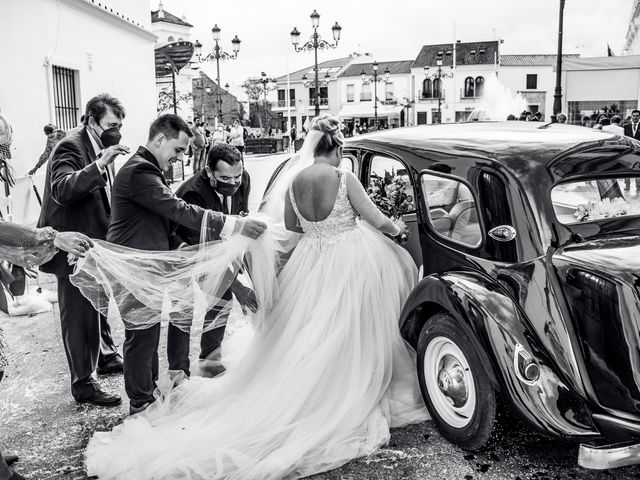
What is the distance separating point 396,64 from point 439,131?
242 feet

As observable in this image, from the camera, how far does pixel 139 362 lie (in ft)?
12.7

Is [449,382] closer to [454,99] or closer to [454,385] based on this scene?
[454,385]

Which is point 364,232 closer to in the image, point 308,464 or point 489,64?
point 308,464

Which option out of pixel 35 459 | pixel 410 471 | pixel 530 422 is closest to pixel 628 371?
pixel 530 422

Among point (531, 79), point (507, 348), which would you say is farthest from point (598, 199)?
point (531, 79)

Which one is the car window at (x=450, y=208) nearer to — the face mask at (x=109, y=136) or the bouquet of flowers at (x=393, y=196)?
the bouquet of flowers at (x=393, y=196)

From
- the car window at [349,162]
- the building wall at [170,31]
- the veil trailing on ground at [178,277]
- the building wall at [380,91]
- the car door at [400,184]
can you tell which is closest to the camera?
the veil trailing on ground at [178,277]

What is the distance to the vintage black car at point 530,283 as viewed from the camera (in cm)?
281

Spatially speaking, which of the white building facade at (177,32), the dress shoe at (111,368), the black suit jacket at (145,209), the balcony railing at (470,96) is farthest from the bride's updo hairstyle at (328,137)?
the balcony railing at (470,96)

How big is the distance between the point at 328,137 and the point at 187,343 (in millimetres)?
1840

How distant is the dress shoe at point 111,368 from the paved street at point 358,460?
0.09 metres

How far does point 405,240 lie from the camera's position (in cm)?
426

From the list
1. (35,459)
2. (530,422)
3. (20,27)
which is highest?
(20,27)

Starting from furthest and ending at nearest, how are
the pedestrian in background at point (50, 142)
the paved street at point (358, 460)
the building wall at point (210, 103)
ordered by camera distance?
the building wall at point (210, 103) → the pedestrian in background at point (50, 142) → the paved street at point (358, 460)
